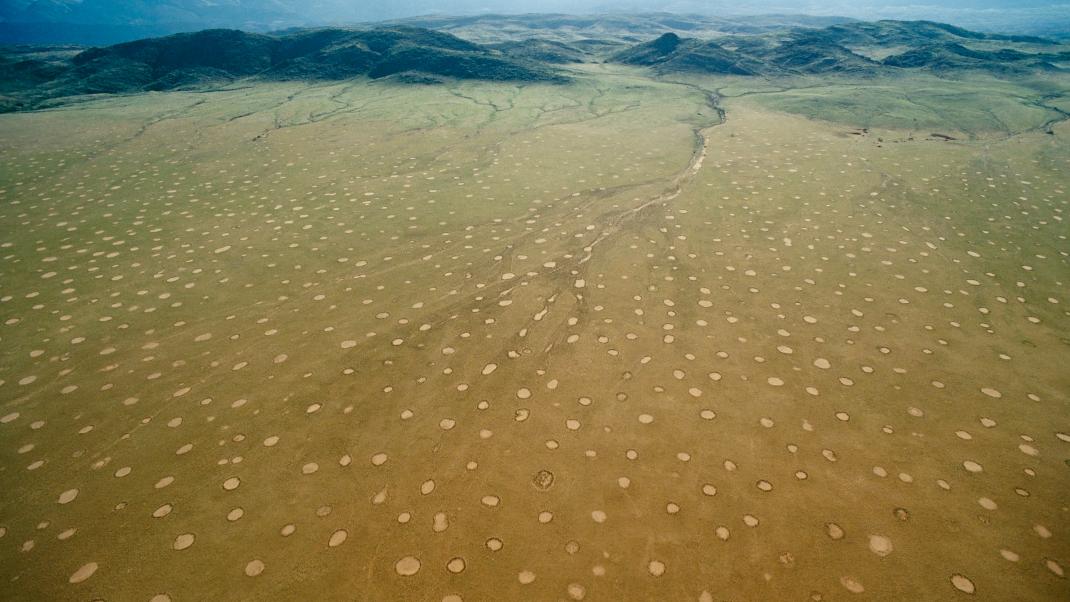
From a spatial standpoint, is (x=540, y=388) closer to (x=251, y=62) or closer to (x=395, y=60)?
(x=395, y=60)

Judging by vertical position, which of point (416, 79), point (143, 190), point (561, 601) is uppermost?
point (416, 79)

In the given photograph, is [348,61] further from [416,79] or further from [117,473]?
[117,473]

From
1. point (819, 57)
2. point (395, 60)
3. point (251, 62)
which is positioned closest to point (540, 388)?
point (395, 60)

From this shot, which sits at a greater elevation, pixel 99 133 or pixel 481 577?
pixel 99 133

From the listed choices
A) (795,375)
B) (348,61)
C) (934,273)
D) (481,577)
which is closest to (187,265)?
(481,577)

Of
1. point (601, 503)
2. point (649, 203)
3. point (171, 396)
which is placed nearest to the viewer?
point (601, 503)

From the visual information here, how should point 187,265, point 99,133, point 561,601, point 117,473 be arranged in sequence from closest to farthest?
1. point 561,601
2. point 117,473
3. point 187,265
4. point 99,133

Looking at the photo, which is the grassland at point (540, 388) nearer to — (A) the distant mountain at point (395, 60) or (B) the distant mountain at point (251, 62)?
(B) the distant mountain at point (251, 62)

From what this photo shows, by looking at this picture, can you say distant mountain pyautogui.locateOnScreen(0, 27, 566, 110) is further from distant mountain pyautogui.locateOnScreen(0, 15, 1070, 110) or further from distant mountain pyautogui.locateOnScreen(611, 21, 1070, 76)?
distant mountain pyautogui.locateOnScreen(611, 21, 1070, 76)
